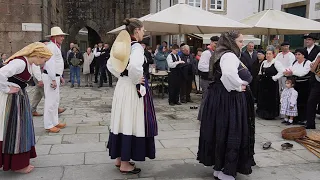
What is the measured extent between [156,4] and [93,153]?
57.1 feet

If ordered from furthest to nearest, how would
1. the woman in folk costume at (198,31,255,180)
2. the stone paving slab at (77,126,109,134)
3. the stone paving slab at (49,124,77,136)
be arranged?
the stone paving slab at (77,126,109,134) → the stone paving slab at (49,124,77,136) → the woman in folk costume at (198,31,255,180)

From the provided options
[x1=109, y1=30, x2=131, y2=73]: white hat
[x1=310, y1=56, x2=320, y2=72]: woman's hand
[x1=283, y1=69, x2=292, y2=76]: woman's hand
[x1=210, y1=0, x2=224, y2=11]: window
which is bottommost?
[x1=283, y1=69, x2=292, y2=76]: woman's hand

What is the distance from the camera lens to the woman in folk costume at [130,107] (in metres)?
3.64

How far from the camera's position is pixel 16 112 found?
3.76 m

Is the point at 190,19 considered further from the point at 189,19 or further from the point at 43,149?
the point at 43,149

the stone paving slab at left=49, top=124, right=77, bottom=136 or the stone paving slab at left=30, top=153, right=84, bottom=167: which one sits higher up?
the stone paving slab at left=49, top=124, right=77, bottom=136

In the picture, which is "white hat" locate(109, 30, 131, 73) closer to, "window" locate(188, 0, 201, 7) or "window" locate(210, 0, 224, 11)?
"window" locate(188, 0, 201, 7)

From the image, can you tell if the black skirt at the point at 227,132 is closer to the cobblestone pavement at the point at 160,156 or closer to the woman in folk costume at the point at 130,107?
the cobblestone pavement at the point at 160,156

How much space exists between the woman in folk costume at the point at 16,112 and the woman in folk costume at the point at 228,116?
6.74 ft

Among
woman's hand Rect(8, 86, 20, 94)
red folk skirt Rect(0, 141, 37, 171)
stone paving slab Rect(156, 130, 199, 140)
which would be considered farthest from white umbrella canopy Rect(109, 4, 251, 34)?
red folk skirt Rect(0, 141, 37, 171)

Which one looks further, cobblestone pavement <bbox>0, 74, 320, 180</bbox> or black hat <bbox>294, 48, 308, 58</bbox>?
black hat <bbox>294, 48, 308, 58</bbox>

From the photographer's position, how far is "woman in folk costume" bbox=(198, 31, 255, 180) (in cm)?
352

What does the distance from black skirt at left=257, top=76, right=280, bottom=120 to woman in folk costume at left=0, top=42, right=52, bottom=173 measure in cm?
491

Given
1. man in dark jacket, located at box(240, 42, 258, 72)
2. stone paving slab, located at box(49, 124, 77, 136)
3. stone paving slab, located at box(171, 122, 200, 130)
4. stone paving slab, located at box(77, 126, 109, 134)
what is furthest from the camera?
man in dark jacket, located at box(240, 42, 258, 72)
